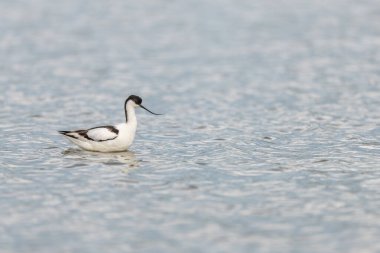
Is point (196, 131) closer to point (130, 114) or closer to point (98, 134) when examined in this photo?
point (130, 114)

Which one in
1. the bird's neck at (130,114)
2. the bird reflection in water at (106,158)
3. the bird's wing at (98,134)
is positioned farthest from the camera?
the bird's neck at (130,114)

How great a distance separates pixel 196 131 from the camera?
72.5 ft

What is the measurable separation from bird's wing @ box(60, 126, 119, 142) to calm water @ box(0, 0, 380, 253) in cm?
41

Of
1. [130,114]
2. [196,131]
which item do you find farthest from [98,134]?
[196,131]

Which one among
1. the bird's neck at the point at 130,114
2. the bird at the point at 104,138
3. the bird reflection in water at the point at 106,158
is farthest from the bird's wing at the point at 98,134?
the bird's neck at the point at 130,114

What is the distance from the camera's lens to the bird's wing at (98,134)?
19344 millimetres

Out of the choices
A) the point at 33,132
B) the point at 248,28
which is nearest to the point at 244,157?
the point at 33,132

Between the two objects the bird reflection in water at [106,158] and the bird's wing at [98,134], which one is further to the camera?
the bird's wing at [98,134]

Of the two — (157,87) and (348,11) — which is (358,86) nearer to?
(157,87)

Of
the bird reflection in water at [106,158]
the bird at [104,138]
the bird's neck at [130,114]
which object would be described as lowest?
the bird reflection in water at [106,158]

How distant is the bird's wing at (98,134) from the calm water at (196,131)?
0.41m

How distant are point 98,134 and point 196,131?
11.3 ft

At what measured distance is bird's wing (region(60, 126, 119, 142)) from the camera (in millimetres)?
19344

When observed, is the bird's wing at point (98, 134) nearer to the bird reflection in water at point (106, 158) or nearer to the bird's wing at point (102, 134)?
the bird's wing at point (102, 134)
